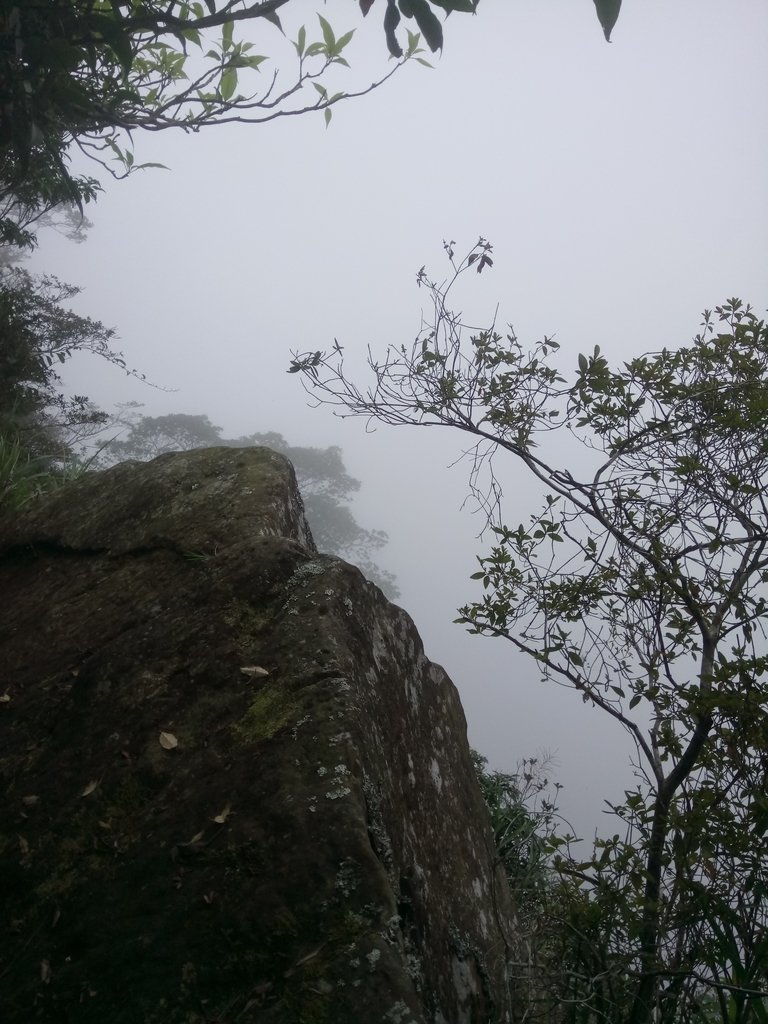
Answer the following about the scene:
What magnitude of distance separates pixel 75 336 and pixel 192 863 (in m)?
7.43

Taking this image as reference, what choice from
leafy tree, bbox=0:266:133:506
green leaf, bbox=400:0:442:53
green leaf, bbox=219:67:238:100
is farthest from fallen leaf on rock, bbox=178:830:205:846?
green leaf, bbox=219:67:238:100

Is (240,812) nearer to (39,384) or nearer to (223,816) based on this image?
(223,816)

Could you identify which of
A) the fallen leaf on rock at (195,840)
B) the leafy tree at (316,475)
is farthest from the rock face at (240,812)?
the leafy tree at (316,475)

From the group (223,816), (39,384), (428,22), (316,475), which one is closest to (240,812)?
(223,816)

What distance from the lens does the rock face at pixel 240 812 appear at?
5.10ft

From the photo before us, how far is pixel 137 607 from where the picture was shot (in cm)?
274

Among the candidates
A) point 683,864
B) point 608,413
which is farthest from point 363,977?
point 608,413

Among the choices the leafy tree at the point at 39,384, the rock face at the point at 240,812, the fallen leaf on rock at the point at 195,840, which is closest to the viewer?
the rock face at the point at 240,812

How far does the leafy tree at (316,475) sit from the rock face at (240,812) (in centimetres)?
940

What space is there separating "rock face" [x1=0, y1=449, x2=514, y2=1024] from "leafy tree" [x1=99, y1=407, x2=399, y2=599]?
370 inches

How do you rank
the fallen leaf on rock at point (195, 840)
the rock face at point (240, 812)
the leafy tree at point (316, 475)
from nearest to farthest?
the rock face at point (240, 812), the fallen leaf on rock at point (195, 840), the leafy tree at point (316, 475)

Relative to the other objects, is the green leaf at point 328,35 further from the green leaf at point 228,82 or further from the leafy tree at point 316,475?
the leafy tree at point 316,475

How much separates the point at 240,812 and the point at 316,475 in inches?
534

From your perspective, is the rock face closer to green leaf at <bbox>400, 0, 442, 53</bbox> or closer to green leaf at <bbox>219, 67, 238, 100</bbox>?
green leaf at <bbox>400, 0, 442, 53</bbox>
